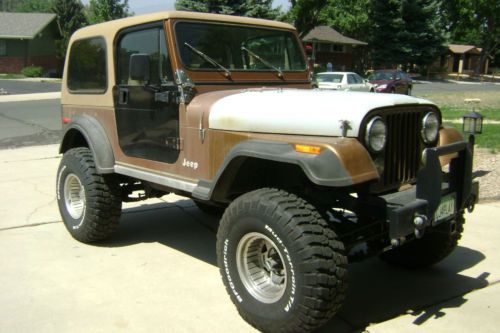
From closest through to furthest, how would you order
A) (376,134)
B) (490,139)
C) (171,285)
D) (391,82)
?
1. (376,134)
2. (171,285)
3. (490,139)
4. (391,82)

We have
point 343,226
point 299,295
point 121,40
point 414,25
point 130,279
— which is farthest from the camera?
point 414,25

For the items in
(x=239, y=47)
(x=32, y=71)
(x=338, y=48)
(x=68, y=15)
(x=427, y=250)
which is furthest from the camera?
(x=338, y=48)

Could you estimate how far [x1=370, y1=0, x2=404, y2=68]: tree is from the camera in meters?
41.3

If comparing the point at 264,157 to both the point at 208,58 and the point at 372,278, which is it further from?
the point at 372,278

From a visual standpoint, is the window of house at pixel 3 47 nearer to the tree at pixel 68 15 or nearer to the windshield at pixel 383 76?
the tree at pixel 68 15

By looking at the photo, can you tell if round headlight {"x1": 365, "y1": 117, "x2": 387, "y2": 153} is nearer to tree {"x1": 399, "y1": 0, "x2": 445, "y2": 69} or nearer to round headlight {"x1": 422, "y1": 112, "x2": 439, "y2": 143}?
round headlight {"x1": 422, "y1": 112, "x2": 439, "y2": 143}

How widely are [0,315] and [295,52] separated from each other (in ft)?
10.6

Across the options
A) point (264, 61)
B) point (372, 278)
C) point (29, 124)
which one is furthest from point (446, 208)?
point (29, 124)

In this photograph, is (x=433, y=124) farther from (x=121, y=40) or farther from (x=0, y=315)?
(x=0, y=315)

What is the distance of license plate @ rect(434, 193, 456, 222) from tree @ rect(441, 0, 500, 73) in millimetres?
55545

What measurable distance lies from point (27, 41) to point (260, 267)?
42.8m

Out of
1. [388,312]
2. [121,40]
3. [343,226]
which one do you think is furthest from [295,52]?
[388,312]

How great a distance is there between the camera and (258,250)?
347cm

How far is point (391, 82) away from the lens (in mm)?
26094
